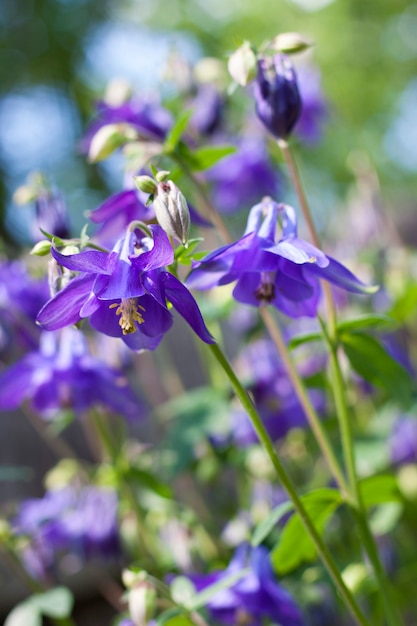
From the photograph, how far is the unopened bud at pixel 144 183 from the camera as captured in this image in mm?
820

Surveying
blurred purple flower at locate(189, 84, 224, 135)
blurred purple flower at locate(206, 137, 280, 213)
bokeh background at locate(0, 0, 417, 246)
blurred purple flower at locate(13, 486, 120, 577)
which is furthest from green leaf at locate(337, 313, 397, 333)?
bokeh background at locate(0, 0, 417, 246)

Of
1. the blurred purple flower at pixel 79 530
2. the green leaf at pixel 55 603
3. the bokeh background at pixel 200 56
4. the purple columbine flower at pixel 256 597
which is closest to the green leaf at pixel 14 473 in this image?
the blurred purple flower at pixel 79 530

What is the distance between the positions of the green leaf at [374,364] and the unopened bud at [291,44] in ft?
1.25

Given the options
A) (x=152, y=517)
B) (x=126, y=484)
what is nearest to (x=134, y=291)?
(x=126, y=484)

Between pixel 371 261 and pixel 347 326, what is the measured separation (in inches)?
31.7

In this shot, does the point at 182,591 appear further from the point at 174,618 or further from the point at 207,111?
the point at 207,111

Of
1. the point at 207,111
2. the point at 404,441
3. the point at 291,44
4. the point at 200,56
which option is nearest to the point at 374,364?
the point at 291,44

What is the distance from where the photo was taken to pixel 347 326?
1.02 m

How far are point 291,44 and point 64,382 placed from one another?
666mm

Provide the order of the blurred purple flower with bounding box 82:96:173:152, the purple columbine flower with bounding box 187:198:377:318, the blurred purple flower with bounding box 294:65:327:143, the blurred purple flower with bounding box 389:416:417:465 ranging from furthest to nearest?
the blurred purple flower with bounding box 294:65:327:143 < the blurred purple flower with bounding box 389:416:417:465 < the blurred purple flower with bounding box 82:96:173:152 < the purple columbine flower with bounding box 187:198:377:318

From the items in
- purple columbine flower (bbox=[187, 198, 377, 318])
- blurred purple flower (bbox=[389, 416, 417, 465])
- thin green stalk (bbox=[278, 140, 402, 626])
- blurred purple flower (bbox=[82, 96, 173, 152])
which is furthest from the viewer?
blurred purple flower (bbox=[389, 416, 417, 465])

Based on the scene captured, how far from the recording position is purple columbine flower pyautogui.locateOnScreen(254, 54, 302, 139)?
1031 mm

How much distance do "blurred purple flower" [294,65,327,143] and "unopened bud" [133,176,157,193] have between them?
161cm

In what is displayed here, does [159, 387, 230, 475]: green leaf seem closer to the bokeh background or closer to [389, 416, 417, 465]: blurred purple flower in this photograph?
[389, 416, 417, 465]: blurred purple flower
